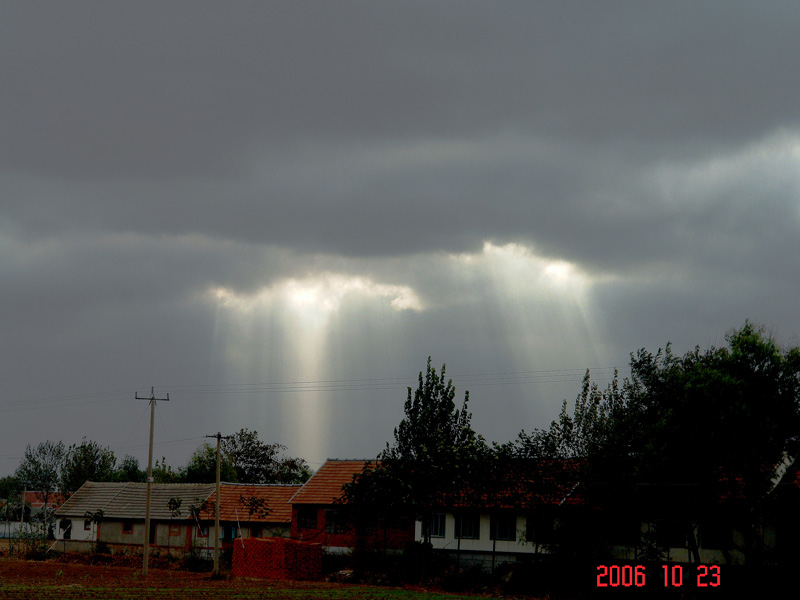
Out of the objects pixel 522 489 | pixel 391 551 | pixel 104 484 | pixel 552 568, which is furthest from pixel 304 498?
pixel 104 484

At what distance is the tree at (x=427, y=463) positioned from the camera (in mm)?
54844

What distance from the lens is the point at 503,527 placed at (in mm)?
56281

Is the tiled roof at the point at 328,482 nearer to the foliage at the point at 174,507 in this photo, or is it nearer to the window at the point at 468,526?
the window at the point at 468,526

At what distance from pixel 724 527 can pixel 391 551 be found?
25.2 m

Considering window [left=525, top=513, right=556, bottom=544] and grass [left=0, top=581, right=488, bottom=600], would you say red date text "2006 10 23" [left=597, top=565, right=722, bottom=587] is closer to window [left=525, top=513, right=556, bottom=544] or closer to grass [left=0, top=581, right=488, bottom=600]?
window [left=525, top=513, right=556, bottom=544]

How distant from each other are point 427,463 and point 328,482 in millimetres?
13821

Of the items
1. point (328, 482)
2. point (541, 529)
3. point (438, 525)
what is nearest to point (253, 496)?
point (328, 482)

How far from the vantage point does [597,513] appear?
4806cm

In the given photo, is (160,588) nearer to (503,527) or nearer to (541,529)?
(541,529)

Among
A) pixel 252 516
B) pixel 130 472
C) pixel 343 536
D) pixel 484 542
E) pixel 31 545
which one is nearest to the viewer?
pixel 484 542

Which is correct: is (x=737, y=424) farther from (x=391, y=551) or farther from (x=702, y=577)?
(x=391, y=551)

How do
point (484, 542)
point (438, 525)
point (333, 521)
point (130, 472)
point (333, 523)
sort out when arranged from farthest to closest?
1. point (130, 472)
2. point (333, 523)
3. point (333, 521)
4. point (438, 525)
5. point (484, 542)

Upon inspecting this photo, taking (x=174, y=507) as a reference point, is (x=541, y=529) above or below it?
above

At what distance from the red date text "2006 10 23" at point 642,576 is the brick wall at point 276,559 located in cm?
1975
